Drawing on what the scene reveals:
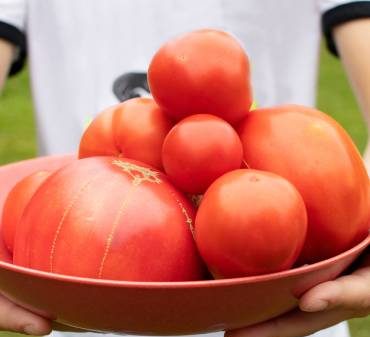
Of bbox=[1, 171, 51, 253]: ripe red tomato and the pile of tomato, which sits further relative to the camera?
bbox=[1, 171, 51, 253]: ripe red tomato

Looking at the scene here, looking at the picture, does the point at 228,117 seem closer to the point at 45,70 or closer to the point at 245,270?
the point at 245,270

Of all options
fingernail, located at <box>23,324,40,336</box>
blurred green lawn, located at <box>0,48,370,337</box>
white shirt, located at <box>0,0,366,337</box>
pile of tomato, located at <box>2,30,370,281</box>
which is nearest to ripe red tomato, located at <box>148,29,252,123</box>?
pile of tomato, located at <box>2,30,370,281</box>

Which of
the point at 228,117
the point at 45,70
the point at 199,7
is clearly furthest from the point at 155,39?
the point at 228,117

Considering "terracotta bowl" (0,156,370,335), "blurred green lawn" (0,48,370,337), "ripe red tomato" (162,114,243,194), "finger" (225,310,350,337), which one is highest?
"ripe red tomato" (162,114,243,194)

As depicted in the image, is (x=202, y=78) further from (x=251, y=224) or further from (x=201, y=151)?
(x=251, y=224)

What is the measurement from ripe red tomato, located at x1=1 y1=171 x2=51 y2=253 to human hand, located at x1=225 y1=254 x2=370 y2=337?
12.1 inches

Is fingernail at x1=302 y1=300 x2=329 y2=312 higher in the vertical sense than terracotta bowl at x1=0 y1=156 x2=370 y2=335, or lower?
lower

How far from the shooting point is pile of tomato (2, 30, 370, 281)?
40.4 inches

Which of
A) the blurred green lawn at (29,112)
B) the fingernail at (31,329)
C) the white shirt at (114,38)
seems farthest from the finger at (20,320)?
the blurred green lawn at (29,112)

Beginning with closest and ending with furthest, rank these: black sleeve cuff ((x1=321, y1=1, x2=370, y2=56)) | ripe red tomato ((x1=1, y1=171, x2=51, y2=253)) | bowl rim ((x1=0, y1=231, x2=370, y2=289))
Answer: bowl rim ((x1=0, y1=231, x2=370, y2=289)) < ripe red tomato ((x1=1, y1=171, x2=51, y2=253)) < black sleeve cuff ((x1=321, y1=1, x2=370, y2=56))

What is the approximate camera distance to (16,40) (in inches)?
68.9

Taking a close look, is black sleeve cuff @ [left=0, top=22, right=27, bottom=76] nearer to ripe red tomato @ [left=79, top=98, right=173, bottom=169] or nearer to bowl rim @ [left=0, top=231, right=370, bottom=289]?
ripe red tomato @ [left=79, top=98, right=173, bottom=169]

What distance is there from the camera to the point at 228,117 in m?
1.15

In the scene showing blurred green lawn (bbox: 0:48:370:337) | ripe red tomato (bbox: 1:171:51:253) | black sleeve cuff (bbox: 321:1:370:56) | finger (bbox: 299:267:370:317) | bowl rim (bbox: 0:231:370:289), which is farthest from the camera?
blurred green lawn (bbox: 0:48:370:337)
